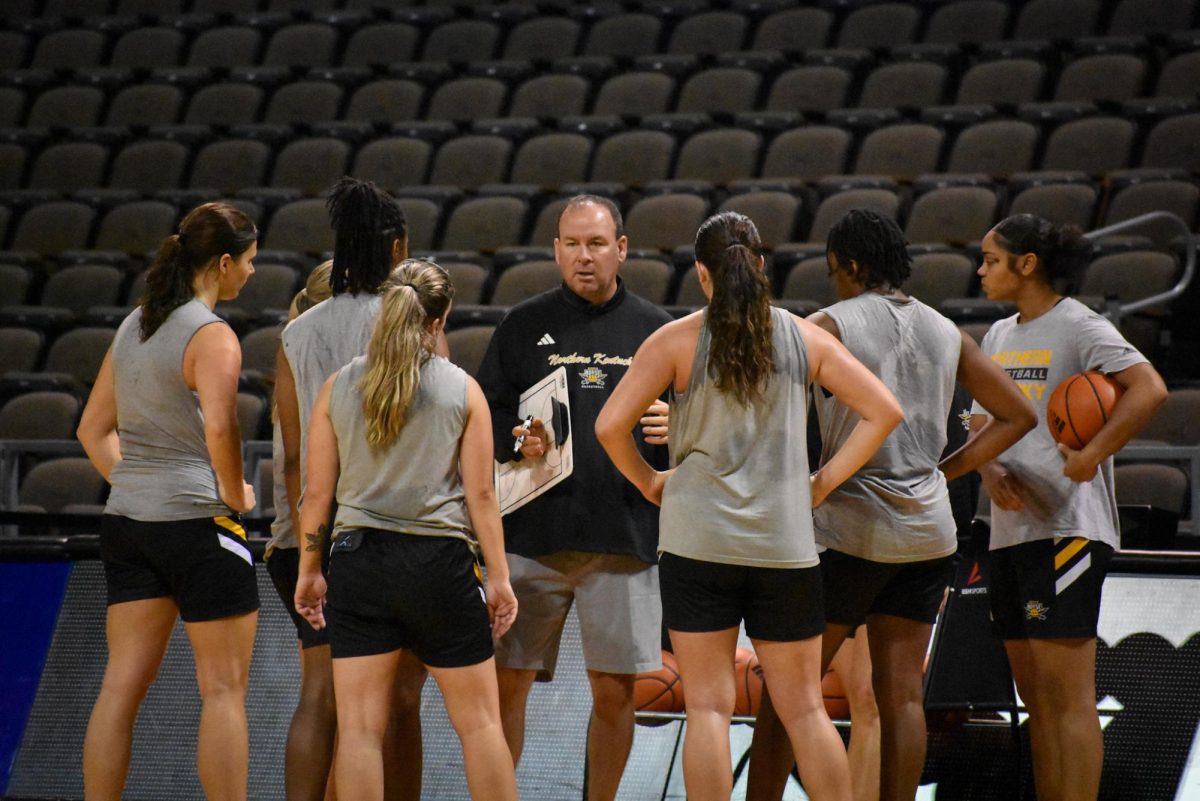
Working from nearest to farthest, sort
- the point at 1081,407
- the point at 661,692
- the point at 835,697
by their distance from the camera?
1. the point at 1081,407
2. the point at 835,697
3. the point at 661,692

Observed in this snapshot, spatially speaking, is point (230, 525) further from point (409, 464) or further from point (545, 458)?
point (545, 458)

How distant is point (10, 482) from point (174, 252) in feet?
11.0

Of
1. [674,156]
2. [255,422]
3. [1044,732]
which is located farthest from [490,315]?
[1044,732]

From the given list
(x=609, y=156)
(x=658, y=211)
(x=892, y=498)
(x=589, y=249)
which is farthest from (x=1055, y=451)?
(x=609, y=156)

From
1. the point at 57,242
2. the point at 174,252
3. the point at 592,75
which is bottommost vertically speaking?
the point at 174,252

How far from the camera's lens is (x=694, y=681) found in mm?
2938

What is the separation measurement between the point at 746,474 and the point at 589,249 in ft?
3.09

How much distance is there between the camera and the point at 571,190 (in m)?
8.30

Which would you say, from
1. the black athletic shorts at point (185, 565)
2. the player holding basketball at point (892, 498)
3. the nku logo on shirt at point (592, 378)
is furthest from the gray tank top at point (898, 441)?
the black athletic shorts at point (185, 565)

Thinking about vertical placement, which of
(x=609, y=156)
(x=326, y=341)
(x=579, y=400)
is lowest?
(x=579, y=400)

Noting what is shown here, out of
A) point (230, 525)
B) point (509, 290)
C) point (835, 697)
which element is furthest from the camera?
point (509, 290)

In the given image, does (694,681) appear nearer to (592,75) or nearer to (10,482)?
(10,482)

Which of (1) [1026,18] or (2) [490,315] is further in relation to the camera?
(1) [1026,18]

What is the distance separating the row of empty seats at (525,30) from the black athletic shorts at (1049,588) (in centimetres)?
622
